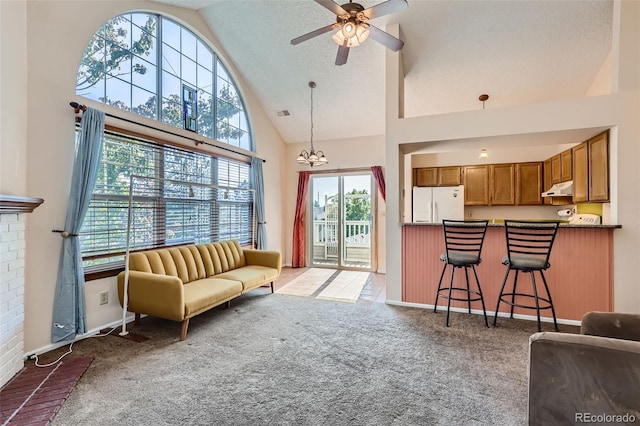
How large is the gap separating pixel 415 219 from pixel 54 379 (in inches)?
222

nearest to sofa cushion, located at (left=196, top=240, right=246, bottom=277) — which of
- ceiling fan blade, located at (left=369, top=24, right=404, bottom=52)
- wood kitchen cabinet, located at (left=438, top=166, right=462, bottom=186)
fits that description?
ceiling fan blade, located at (left=369, top=24, right=404, bottom=52)

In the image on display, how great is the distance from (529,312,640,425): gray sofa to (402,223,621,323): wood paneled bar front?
2410 mm

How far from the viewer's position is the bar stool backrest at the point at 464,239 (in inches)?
128

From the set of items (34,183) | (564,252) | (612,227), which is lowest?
(564,252)

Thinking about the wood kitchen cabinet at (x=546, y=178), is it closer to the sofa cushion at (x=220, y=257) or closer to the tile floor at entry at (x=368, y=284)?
the tile floor at entry at (x=368, y=284)

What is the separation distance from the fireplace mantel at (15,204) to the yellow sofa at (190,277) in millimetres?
1089

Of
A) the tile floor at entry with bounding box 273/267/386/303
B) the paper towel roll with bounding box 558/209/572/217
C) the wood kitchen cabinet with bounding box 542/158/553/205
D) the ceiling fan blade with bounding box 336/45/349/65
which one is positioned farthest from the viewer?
the wood kitchen cabinet with bounding box 542/158/553/205

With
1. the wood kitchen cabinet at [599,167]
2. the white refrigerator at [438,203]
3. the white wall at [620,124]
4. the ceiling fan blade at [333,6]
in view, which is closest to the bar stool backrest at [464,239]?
the white wall at [620,124]

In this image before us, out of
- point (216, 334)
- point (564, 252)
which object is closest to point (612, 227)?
point (564, 252)

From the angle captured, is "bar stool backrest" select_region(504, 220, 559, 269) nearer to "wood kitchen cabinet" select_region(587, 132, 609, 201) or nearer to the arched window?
"wood kitchen cabinet" select_region(587, 132, 609, 201)

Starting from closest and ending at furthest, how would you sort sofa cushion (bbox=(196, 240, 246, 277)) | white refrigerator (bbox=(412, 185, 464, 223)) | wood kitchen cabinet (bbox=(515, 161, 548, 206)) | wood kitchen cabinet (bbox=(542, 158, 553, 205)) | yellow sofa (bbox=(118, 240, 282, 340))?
yellow sofa (bbox=(118, 240, 282, 340)) < sofa cushion (bbox=(196, 240, 246, 277)) < wood kitchen cabinet (bbox=(542, 158, 553, 205)) < wood kitchen cabinet (bbox=(515, 161, 548, 206)) < white refrigerator (bbox=(412, 185, 464, 223))

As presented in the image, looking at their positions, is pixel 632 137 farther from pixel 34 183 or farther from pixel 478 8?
pixel 34 183

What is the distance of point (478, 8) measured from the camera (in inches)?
139

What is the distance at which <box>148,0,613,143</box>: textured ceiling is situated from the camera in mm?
3568
